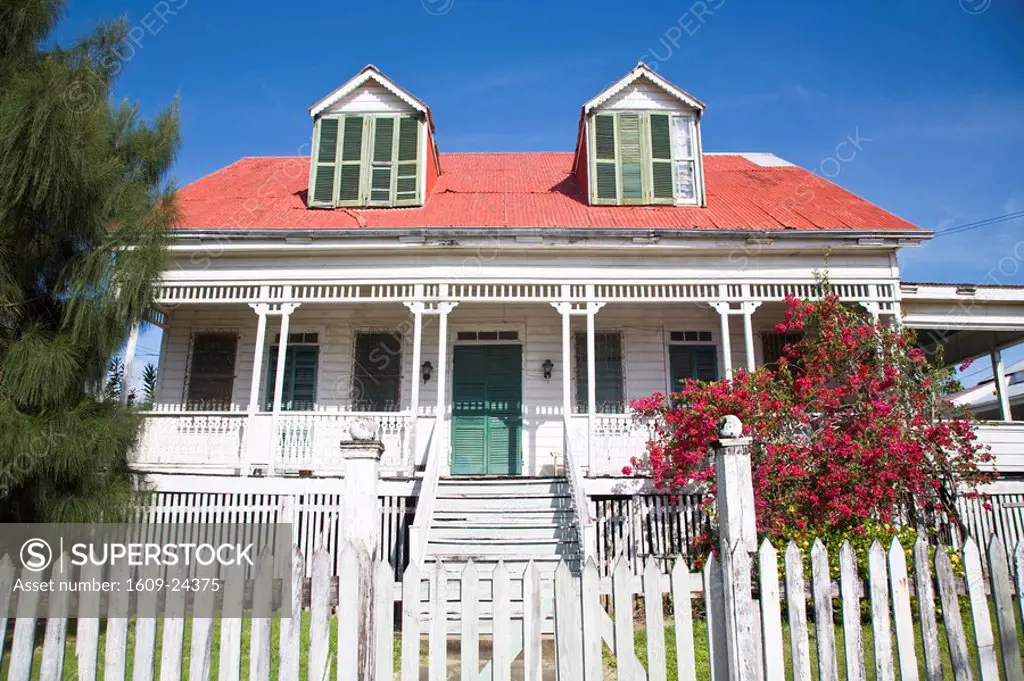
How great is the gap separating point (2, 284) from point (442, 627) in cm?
612

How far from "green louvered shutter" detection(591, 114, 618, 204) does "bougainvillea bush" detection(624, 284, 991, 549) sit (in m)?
4.30

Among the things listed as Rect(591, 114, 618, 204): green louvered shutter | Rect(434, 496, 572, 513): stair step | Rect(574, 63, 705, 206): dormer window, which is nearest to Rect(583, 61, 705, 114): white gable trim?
Rect(574, 63, 705, 206): dormer window

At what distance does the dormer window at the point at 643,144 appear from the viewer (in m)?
13.1

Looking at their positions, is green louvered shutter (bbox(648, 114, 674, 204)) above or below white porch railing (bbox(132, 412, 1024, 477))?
above

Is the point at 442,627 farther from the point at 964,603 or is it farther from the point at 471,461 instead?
the point at 471,461

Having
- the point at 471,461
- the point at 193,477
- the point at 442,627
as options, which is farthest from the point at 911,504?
the point at 193,477

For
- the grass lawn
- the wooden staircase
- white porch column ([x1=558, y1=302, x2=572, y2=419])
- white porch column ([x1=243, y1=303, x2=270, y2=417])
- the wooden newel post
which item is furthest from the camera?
white porch column ([x1=243, y1=303, x2=270, y2=417])

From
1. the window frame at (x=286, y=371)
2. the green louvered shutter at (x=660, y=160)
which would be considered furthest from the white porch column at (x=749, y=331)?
the window frame at (x=286, y=371)

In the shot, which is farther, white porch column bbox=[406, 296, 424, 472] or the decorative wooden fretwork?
the decorative wooden fretwork

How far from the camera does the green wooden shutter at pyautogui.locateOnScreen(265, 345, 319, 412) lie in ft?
42.0

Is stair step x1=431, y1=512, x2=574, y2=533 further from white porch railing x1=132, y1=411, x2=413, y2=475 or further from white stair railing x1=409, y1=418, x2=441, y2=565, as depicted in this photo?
white porch railing x1=132, y1=411, x2=413, y2=475

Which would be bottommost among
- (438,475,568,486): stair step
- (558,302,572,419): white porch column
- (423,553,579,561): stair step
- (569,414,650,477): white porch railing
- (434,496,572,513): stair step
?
(423,553,579,561): stair step

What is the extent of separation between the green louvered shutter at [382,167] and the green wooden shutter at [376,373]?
8.90ft

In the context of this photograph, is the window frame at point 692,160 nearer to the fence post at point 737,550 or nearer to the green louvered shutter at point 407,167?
the green louvered shutter at point 407,167
